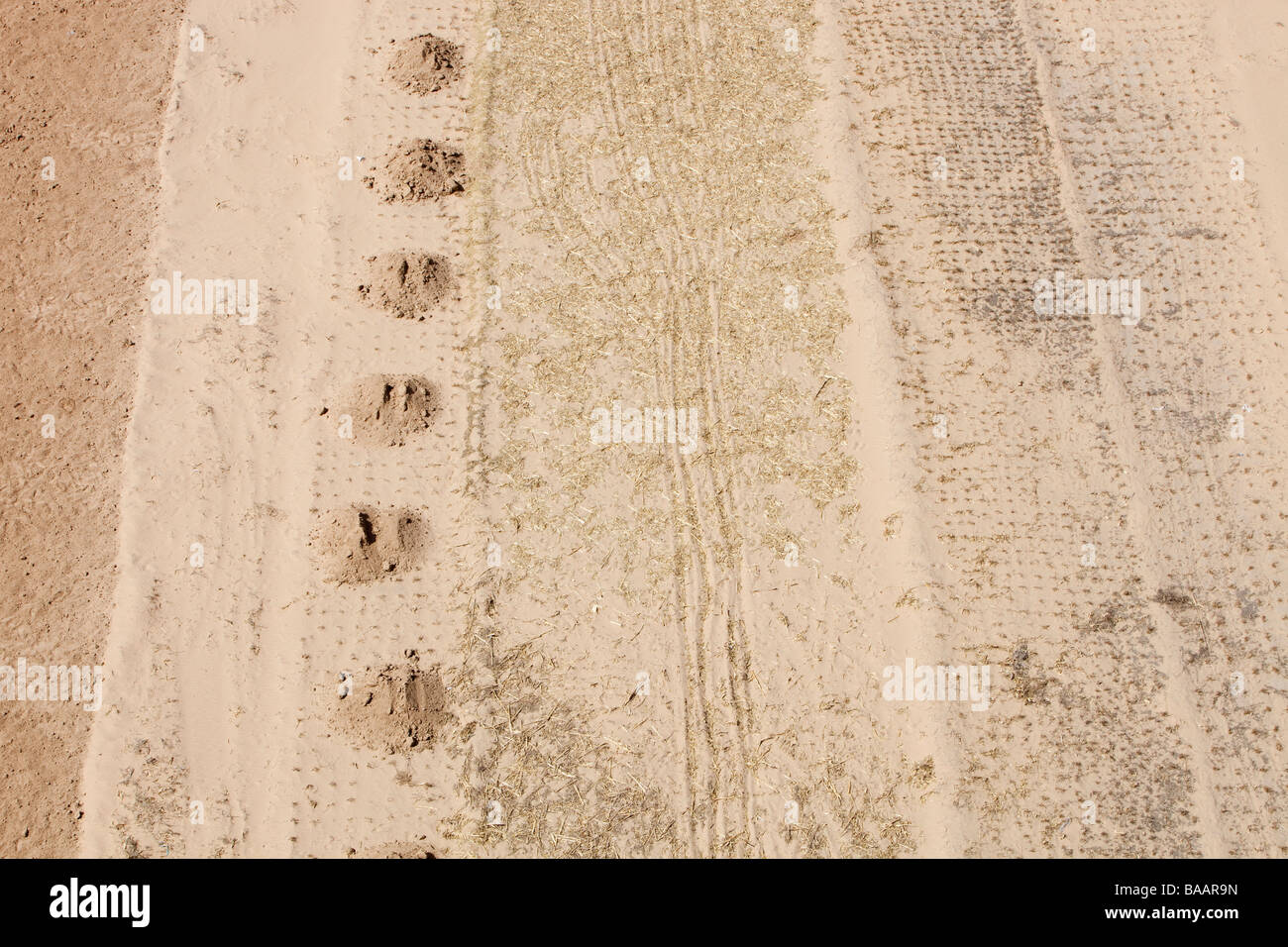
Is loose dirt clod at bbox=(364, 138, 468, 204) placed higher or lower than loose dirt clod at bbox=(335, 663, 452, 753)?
higher

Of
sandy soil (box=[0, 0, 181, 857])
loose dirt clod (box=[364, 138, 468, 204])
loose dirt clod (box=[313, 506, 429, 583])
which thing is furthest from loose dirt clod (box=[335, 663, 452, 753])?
loose dirt clod (box=[364, 138, 468, 204])

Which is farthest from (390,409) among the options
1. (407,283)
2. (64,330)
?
(64,330)

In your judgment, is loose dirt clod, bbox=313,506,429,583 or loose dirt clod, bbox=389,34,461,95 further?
loose dirt clod, bbox=389,34,461,95

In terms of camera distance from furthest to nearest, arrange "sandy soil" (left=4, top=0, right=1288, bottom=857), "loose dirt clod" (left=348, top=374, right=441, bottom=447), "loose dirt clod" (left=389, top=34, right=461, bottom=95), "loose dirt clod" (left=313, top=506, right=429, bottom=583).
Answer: "loose dirt clod" (left=389, top=34, right=461, bottom=95), "loose dirt clod" (left=348, top=374, right=441, bottom=447), "loose dirt clod" (left=313, top=506, right=429, bottom=583), "sandy soil" (left=4, top=0, right=1288, bottom=857)

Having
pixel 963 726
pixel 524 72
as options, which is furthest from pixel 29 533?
pixel 963 726

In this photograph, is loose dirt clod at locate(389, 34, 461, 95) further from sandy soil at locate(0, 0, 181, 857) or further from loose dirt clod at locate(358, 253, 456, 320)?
sandy soil at locate(0, 0, 181, 857)
